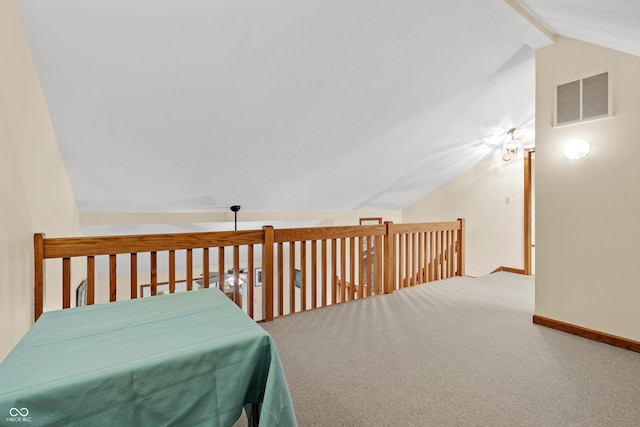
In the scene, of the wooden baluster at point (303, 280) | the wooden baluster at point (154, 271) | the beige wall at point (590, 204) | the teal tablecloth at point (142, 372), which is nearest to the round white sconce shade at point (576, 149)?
the beige wall at point (590, 204)

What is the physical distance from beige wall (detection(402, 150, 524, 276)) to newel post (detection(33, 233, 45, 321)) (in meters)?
5.79

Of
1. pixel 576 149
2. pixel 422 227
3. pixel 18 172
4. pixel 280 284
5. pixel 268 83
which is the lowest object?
pixel 280 284

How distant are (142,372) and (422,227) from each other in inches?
149

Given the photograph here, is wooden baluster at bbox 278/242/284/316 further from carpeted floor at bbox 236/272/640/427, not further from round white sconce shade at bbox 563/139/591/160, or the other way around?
round white sconce shade at bbox 563/139/591/160

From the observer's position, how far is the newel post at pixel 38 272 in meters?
2.02

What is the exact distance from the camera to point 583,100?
102 inches

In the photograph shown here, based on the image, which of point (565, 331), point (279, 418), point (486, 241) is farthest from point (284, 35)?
point (486, 241)

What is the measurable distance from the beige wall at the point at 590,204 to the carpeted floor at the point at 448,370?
30cm

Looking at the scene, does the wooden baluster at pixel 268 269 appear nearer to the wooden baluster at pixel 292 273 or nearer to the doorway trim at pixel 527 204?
the wooden baluster at pixel 292 273

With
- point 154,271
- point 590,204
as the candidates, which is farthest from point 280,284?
point 590,204

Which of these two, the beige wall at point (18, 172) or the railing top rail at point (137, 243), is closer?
the beige wall at point (18, 172)

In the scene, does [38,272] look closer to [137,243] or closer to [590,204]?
[137,243]

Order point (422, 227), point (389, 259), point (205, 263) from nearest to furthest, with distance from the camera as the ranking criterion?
point (205, 263), point (389, 259), point (422, 227)

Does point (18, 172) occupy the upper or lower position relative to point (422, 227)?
upper
